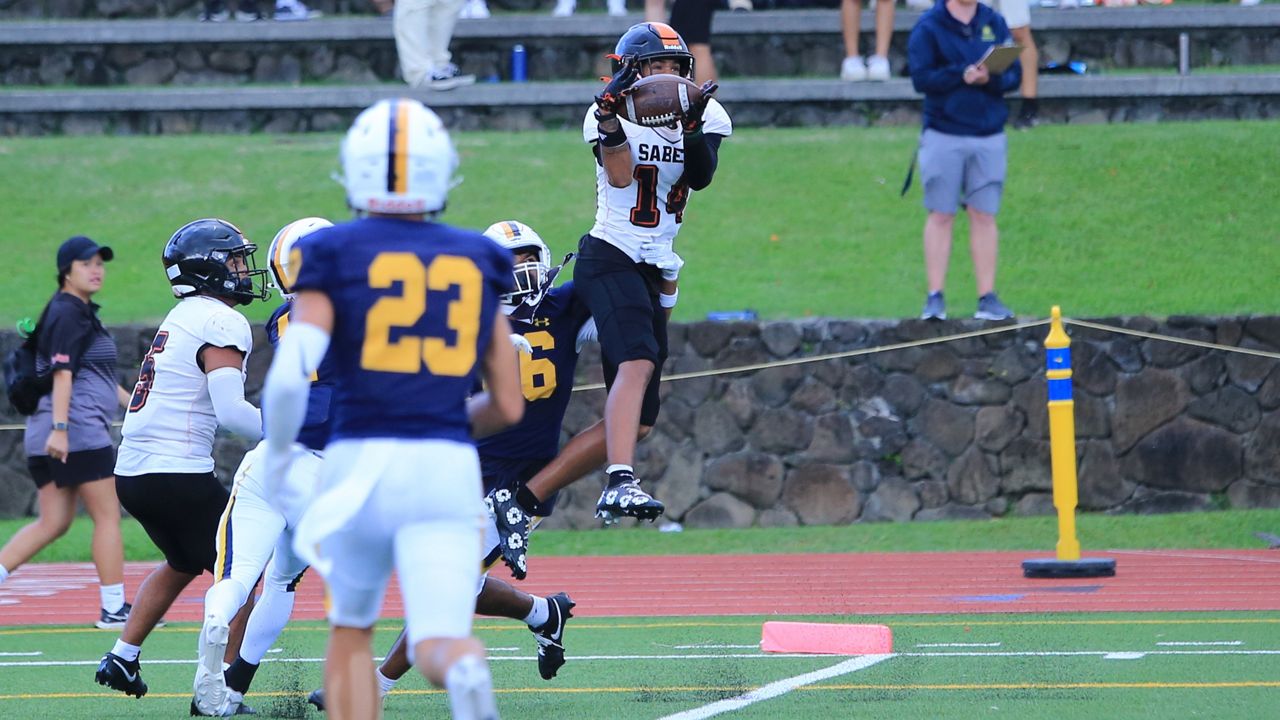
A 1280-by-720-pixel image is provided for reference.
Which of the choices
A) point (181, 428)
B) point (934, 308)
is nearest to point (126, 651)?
point (181, 428)

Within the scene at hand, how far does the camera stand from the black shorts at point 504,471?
7.88 m

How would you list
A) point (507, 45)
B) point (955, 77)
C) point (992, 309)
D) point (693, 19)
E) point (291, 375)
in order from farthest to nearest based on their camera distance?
point (507, 45), point (693, 19), point (992, 309), point (955, 77), point (291, 375)

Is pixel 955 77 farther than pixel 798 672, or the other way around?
pixel 955 77

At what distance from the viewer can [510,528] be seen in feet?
25.3

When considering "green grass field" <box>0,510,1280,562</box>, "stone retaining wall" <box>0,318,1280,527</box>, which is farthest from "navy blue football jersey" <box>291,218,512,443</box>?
"stone retaining wall" <box>0,318,1280,527</box>

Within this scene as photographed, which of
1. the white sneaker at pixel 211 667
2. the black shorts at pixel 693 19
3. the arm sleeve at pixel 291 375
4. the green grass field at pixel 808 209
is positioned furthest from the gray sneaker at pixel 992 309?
the arm sleeve at pixel 291 375

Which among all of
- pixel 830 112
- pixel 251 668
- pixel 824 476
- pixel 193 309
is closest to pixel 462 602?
pixel 251 668

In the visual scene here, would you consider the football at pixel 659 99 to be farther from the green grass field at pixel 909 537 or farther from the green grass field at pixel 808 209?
the green grass field at pixel 808 209

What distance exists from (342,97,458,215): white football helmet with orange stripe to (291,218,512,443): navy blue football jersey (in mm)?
73

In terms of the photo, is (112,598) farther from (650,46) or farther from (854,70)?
(854,70)

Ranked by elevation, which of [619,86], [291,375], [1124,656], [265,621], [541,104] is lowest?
[1124,656]

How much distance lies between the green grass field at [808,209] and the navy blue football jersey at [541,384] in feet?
19.6

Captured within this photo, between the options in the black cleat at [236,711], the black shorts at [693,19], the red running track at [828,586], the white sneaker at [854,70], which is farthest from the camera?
the white sneaker at [854,70]

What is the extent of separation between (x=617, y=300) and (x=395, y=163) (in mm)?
3292
